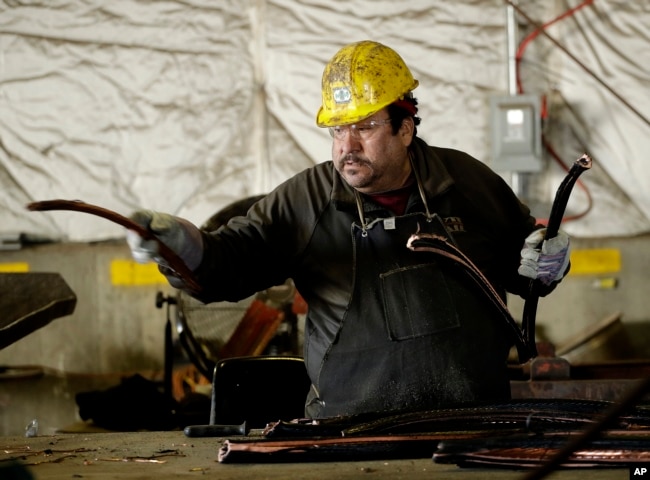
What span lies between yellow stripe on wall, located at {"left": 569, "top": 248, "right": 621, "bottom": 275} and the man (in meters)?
1.99

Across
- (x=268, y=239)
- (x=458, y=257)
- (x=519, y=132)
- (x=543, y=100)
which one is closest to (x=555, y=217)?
(x=458, y=257)

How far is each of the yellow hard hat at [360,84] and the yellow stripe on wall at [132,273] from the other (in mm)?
2374

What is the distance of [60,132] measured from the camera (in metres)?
5.45

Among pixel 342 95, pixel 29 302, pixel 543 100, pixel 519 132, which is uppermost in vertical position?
pixel 543 100

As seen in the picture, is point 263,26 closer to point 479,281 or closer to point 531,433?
point 479,281

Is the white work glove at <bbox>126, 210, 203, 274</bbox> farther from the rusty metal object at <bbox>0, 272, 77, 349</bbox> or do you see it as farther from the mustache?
the rusty metal object at <bbox>0, 272, 77, 349</bbox>

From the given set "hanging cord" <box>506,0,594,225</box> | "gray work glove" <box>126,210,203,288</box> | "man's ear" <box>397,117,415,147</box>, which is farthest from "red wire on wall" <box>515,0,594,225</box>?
"gray work glove" <box>126,210,203,288</box>

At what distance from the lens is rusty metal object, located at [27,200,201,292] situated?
2559mm

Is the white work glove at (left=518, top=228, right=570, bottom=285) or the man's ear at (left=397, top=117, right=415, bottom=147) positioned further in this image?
the man's ear at (left=397, top=117, right=415, bottom=147)

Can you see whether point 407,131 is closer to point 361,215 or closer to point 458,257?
point 361,215

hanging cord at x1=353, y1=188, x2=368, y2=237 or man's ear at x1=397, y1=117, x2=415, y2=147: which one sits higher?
man's ear at x1=397, y1=117, x2=415, y2=147

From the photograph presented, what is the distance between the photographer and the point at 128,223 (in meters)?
2.68

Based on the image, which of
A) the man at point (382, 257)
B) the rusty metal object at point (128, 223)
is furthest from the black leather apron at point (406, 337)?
the rusty metal object at point (128, 223)

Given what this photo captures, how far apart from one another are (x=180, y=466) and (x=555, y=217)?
1.39 m
